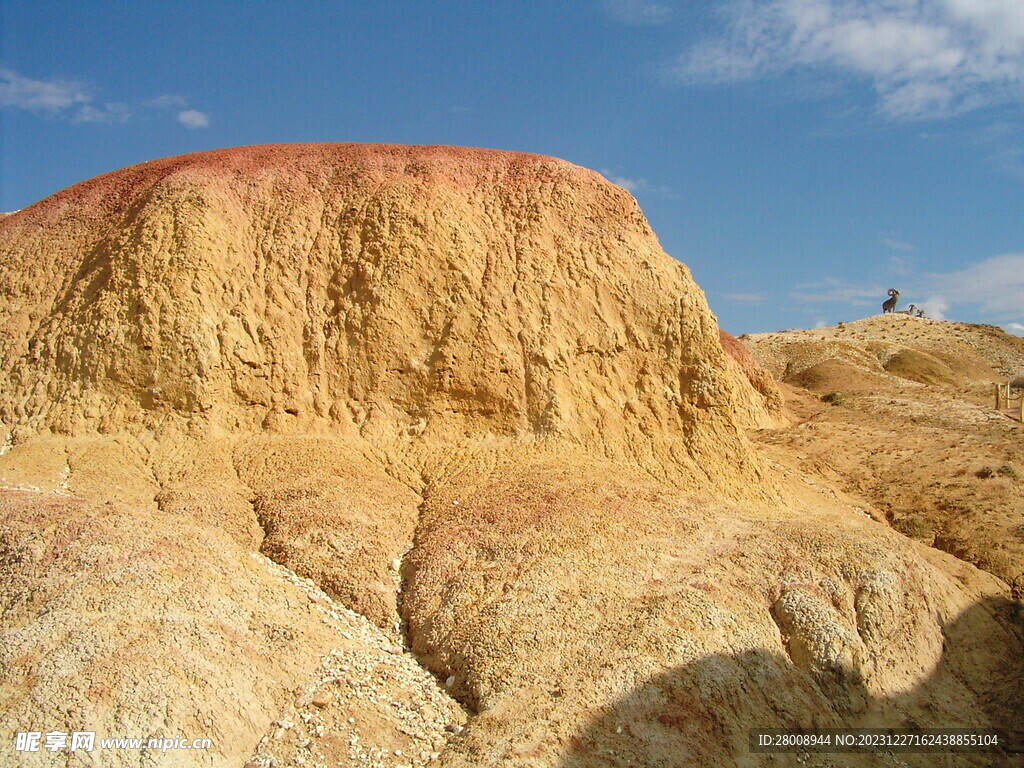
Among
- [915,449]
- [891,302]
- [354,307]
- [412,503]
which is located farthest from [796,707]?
[891,302]

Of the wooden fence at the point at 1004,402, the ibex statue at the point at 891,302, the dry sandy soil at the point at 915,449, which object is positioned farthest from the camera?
the ibex statue at the point at 891,302

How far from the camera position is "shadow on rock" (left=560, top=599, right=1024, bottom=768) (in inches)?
366

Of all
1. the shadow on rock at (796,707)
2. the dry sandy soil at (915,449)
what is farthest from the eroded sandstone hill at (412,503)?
the dry sandy soil at (915,449)

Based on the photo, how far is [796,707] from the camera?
10750 mm

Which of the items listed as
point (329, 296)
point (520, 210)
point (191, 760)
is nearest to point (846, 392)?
point (520, 210)

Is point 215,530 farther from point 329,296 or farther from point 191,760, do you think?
point 329,296

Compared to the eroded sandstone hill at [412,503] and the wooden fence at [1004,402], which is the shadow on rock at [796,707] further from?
→ the wooden fence at [1004,402]

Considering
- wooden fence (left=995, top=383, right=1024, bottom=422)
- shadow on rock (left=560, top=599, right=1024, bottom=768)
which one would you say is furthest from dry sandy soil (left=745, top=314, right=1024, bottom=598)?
shadow on rock (left=560, top=599, right=1024, bottom=768)

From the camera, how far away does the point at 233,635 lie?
9.38 meters

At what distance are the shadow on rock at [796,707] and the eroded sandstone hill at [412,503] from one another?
0.05 meters

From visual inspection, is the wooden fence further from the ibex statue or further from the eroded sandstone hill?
the ibex statue

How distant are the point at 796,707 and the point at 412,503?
20.4 feet

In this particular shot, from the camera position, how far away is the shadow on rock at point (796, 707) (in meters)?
9.29

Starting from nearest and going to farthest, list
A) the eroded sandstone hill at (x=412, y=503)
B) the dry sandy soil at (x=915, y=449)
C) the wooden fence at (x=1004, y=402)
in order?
1. the eroded sandstone hill at (x=412, y=503)
2. the dry sandy soil at (x=915, y=449)
3. the wooden fence at (x=1004, y=402)
